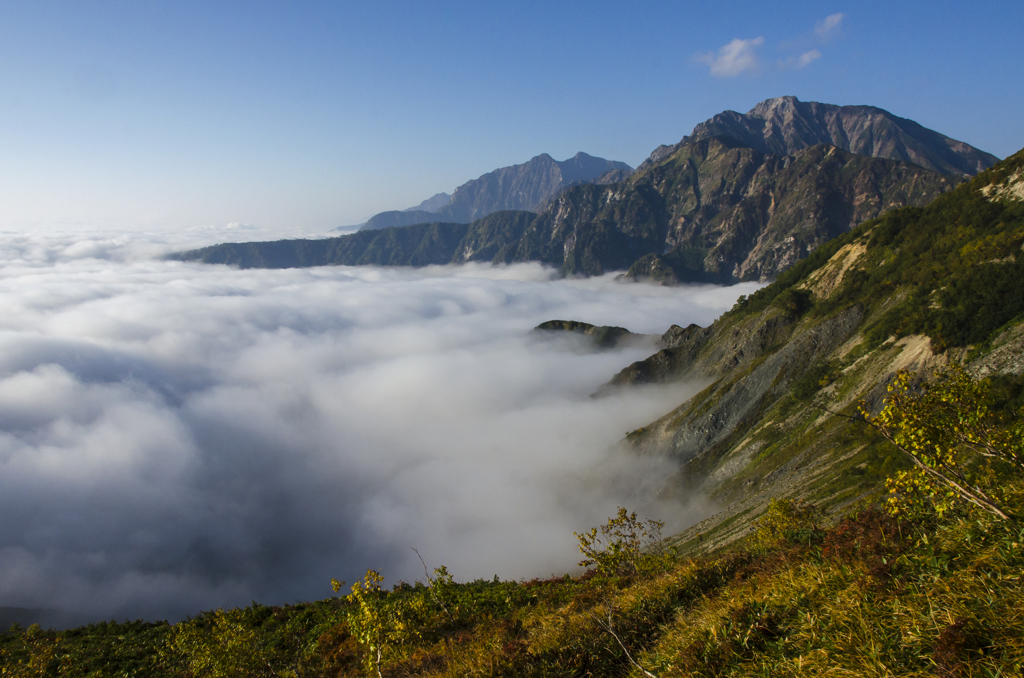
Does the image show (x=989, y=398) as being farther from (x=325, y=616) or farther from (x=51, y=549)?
(x=51, y=549)

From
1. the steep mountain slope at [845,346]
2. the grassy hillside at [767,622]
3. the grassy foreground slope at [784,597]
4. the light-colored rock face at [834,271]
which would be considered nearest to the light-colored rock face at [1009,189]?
the steep mountain slope at [845,346]

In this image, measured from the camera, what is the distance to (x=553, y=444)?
181m

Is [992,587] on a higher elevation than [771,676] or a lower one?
higher

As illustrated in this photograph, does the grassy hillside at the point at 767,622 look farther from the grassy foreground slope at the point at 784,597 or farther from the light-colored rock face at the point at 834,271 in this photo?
the light-colored rock face at the point at 834,271

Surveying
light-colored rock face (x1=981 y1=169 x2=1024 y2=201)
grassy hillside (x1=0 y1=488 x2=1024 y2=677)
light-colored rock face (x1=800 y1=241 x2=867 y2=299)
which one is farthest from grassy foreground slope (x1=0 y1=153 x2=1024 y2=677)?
light-colored rock face (x1=800 y1=241 x2=867 y2=299)

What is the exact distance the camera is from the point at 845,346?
86812 millimetres

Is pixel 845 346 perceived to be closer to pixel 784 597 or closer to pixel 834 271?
pixel 834 271

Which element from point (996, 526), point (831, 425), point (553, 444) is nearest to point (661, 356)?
point (553, 444)

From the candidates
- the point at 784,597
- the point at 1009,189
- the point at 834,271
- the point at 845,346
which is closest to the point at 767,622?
the point at 784,597

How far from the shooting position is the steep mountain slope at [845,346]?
61969 millimetres

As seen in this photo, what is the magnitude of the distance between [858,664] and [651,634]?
6716 millimetres

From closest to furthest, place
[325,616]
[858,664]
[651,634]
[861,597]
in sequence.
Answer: [858,664] < [861,597] < [651,634] < [325,616]

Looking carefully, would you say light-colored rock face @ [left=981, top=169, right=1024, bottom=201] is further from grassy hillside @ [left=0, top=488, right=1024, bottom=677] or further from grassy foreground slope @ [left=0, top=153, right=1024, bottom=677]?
grassy hillside @ [left=0, top=488, right=1024, bottom=677]

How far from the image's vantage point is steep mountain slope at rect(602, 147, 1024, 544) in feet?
203
